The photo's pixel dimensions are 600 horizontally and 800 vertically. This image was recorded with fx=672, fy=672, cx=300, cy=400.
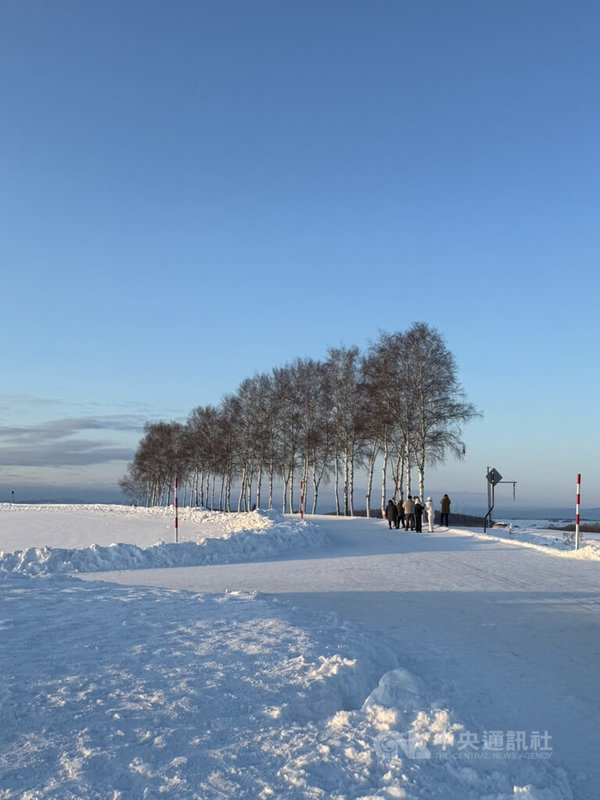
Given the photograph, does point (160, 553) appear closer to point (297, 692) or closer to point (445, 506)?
point (297, 692)

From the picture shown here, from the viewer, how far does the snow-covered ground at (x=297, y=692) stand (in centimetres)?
423

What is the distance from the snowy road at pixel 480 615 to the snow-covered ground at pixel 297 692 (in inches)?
1.4

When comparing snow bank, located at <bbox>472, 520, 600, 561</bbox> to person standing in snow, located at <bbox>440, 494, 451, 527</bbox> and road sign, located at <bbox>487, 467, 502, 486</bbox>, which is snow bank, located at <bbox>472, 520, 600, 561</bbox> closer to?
road sign, located at <bbox>487, 467, 502, 486</bbox>

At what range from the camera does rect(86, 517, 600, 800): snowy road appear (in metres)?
5.93

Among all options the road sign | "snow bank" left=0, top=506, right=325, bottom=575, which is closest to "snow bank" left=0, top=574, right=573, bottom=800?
"snow bank" left=0, top=506, right=325, bottom=575

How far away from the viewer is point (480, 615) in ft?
34.4

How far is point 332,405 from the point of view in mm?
49625

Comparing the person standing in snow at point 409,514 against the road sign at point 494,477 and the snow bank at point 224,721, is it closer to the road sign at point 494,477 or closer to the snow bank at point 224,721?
the road sign at point 494,477

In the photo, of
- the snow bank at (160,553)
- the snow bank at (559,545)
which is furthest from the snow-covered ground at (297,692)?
the snow bank at (559,545)

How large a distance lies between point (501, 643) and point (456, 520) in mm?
43869

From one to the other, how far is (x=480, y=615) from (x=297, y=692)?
5.67 meters

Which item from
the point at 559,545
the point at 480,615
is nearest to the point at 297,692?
the point at 480,615

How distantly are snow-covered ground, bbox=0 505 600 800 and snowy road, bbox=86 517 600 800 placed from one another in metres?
0.04

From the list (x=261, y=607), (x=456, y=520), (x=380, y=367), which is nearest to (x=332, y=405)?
(x=380, y=367)
